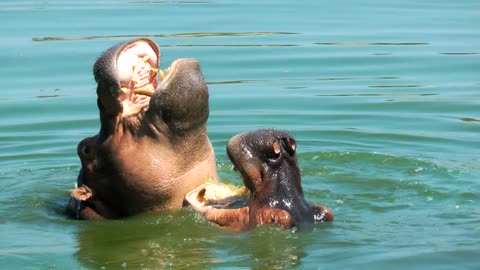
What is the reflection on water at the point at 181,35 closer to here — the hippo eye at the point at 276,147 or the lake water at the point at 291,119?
the lake water at the point at 291,119

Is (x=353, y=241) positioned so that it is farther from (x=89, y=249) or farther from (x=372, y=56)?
(x=372, y=56)

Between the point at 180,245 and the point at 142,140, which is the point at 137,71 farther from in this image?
the point at 180,245

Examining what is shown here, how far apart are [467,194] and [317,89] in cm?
490

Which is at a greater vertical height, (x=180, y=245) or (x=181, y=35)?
(x=181, y=35)

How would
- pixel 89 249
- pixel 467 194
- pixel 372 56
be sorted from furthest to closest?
pixel 372 56 < pixel 467 194 < pixel 89 249

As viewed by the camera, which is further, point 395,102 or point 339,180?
point 395,102

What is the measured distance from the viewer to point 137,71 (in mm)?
8852

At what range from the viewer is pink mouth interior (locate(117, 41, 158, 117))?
346 inches


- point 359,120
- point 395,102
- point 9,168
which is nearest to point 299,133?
point 359,120

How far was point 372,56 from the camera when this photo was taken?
16.3m

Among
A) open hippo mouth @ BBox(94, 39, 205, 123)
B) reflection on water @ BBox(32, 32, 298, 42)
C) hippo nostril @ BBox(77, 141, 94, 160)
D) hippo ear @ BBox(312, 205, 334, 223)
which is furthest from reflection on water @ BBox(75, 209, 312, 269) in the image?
reflection on water @ BBox(32, 32, 298, 42)

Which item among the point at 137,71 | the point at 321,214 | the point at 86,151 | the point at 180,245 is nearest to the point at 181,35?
the point at 86,151

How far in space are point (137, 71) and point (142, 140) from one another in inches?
18.9

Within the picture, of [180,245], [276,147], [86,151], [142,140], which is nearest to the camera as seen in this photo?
[276,147]
